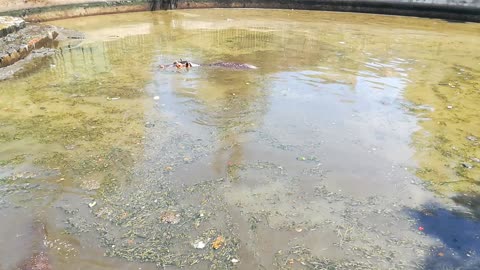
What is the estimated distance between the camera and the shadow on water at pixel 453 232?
2.73 m

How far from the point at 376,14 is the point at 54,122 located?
522 inches

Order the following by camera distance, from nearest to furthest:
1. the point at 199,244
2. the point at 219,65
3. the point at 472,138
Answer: the point at 199,244, the point at 472,138, the point at 219,65

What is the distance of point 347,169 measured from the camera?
153 inches

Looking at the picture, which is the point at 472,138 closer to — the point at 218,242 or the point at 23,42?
the point at 218,242

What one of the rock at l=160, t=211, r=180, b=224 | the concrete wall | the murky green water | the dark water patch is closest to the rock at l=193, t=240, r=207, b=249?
the murky green water

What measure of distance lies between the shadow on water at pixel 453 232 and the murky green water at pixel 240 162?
17 mm

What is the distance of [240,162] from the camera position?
4004 millimetres

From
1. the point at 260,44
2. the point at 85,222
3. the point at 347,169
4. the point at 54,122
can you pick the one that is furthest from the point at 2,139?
the point at 260,44

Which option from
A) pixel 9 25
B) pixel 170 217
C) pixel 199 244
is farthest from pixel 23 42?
pixel 199 244

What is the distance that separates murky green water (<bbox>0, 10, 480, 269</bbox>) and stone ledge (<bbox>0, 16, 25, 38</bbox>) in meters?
1.41

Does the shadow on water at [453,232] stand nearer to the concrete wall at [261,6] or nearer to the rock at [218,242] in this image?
the rock at [218,242]

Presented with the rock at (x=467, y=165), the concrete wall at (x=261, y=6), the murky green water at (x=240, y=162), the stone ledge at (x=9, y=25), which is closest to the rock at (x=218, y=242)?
the murky green water at (x=240, y=162)

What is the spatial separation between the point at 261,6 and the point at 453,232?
46.9 ft

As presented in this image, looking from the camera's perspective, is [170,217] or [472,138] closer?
[170,217]
